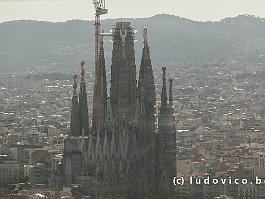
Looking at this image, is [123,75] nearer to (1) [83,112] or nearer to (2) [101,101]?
(2) [101,101]

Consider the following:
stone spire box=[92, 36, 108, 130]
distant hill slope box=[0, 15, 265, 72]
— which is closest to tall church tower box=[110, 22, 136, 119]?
stone spire box=[92, 36, 108, 130]

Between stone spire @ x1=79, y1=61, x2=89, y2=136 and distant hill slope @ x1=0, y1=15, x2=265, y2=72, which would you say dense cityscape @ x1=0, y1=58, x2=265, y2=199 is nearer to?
stone spire @ x1=79, y1=61, x2=89, y2=136

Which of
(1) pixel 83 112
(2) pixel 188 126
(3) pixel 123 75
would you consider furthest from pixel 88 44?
(3) pixel 123 75

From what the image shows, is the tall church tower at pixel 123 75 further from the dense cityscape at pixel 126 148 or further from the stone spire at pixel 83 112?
the stone spire at pixel 83 112

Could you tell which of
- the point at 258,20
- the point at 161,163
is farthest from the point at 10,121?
the point at 258,20

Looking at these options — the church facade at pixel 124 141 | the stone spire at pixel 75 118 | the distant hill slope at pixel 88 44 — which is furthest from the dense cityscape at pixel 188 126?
the distant hill slope at pixel 88 44

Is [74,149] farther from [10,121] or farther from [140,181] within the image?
[10,121]
